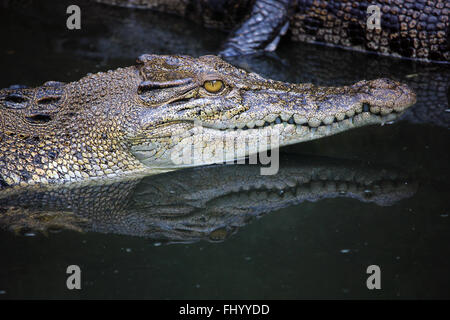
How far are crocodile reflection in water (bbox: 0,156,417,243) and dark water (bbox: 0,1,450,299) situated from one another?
0.04ft

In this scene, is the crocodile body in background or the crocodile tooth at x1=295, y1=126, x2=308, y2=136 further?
the crocodile body in background

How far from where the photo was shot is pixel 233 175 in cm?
433

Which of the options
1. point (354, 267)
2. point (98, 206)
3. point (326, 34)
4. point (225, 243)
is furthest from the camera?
point (326, 34)

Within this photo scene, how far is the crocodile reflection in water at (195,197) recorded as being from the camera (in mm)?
3777

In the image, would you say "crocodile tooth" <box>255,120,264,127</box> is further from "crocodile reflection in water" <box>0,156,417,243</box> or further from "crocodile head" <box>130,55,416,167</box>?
"crocodile reflection in water" <box>0,156,417,243</box>

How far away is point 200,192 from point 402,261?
1.53 m

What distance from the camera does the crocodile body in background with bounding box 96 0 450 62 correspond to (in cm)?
634

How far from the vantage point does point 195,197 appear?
4.09 meters

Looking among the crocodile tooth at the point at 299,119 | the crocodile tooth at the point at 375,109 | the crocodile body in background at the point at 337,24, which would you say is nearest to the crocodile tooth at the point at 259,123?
the crocodile tooth at the point at 299,119

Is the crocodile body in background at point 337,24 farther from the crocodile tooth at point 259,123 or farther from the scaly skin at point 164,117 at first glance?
the crocodile tooth at point 259,123

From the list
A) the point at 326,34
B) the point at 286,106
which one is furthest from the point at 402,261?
the point at 326,34

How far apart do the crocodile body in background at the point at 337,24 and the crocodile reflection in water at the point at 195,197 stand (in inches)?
107

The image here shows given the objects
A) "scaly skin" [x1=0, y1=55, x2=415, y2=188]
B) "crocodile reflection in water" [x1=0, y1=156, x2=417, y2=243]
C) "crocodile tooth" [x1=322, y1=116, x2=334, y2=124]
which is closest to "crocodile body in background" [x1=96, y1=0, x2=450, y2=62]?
"scaly skin" [x1=0, y1=55, x2=415, y2=188]

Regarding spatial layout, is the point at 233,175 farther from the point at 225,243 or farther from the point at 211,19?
the point at 211,19
